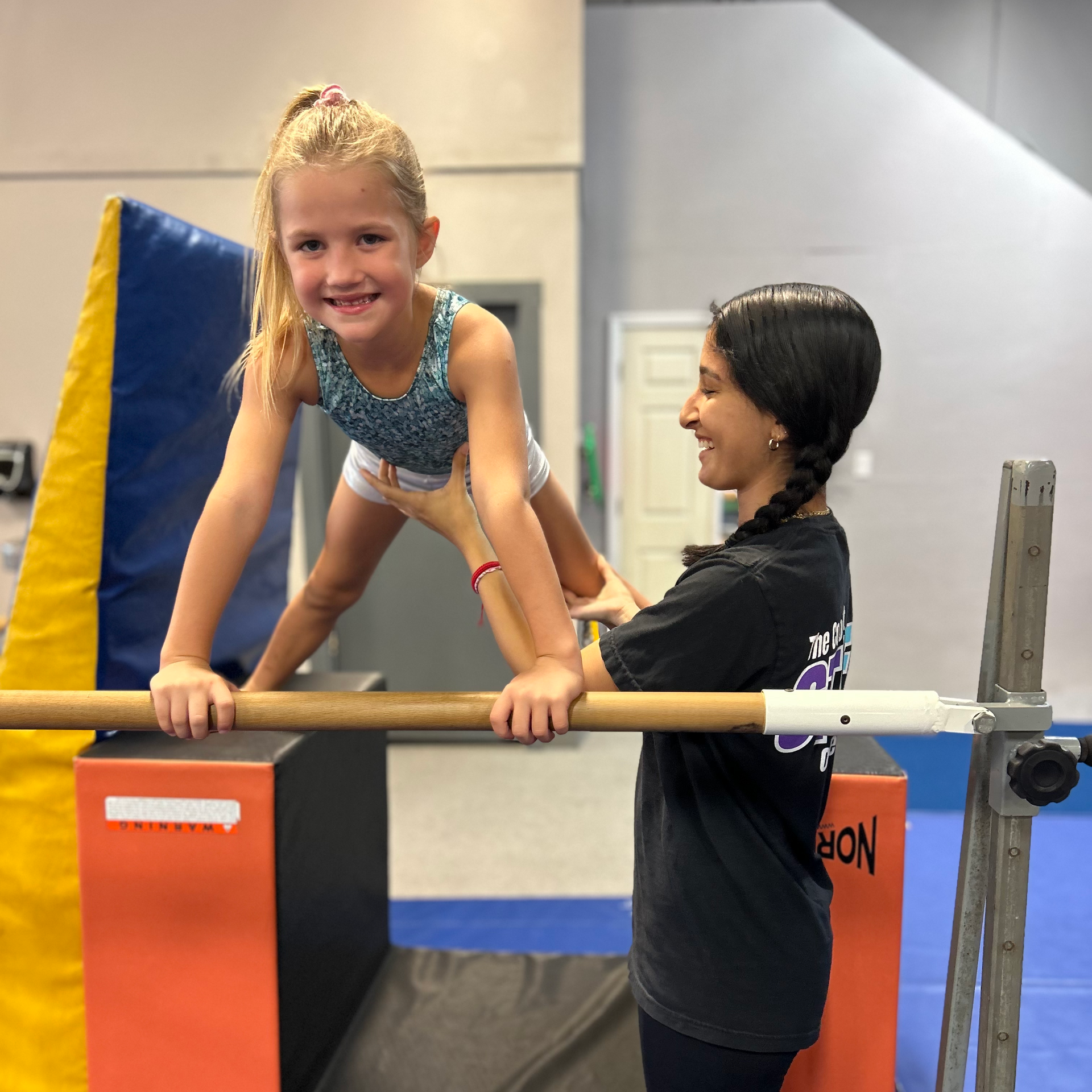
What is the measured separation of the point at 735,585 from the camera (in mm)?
919

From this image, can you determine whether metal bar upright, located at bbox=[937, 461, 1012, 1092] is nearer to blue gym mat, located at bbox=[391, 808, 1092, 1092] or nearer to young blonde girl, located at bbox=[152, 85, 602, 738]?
young blonde girl, located at bbox=[152, 85, 602, 738]

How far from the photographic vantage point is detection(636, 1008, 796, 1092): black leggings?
0.99m

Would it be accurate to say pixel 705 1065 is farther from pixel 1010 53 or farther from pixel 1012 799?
pixel 1010 53

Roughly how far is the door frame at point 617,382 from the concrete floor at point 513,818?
1292 mm

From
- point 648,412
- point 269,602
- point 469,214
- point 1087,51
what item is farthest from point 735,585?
point 1087,51

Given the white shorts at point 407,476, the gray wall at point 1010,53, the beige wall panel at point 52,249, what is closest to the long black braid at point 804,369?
the white shorts at point 407,476

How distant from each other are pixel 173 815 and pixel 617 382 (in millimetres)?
3919

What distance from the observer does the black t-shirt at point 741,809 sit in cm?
94

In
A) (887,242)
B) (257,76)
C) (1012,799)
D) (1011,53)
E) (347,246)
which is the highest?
(1011,53)

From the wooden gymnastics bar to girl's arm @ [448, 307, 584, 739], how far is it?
46 millimetres

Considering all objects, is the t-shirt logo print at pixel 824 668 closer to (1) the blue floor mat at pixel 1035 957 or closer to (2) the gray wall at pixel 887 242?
(1) the blue floor mat at pixel 1035 957

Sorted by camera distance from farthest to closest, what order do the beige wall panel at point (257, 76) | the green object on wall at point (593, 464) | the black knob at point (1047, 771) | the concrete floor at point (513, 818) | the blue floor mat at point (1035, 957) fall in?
the green object on wall at point (593, 464), the beige wall panel at point (257, 76), the concrete floor at point (513, 818), the blue floor mat at point (1035, 957), the black knob at point (1047, 771)

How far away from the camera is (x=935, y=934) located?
235 cm

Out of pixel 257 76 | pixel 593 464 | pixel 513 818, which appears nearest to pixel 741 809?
pixel 513 818
